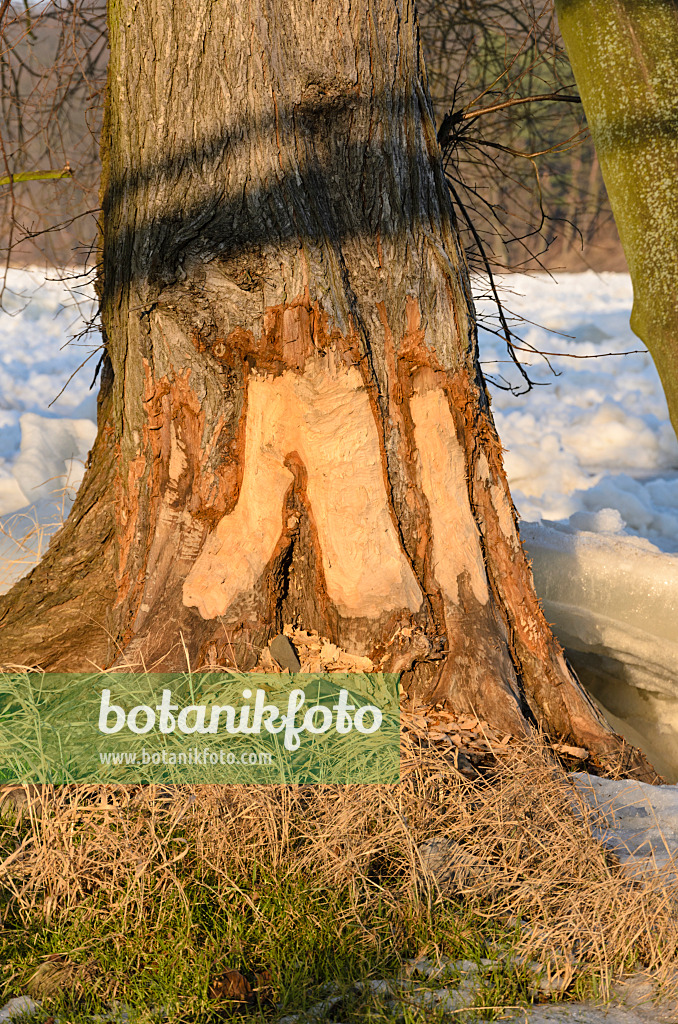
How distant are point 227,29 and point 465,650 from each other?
A: 165cm

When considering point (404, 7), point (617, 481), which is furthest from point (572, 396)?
point (404, 7)

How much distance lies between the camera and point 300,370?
202 cm

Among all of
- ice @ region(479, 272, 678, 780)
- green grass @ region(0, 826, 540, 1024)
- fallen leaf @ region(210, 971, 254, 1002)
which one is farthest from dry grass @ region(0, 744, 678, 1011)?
ice @ region(479, 272, 678, 780)

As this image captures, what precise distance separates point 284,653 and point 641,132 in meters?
1.50

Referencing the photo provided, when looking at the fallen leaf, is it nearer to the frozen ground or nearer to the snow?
the snow

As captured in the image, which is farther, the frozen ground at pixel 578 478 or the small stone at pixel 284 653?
the frozen ground at pixel 578 478

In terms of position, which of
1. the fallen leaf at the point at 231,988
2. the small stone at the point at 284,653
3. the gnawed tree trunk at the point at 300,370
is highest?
the gnawed tree trunk at the point at 300,370

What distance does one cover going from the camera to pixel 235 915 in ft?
5.04

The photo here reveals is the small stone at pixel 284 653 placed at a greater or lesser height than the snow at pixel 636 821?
greater

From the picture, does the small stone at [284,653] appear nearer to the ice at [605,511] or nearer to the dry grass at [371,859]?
the dry grass at [371,859]

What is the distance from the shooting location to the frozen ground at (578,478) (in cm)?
299

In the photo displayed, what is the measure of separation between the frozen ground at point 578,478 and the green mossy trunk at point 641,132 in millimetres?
1264

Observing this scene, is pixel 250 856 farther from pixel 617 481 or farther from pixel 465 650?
pixel 617 481

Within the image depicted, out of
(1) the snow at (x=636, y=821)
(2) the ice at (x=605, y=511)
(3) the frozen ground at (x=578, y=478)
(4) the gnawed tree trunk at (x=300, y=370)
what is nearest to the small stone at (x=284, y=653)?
(4) the gnawed tree trunk at (x=300, y=370)
